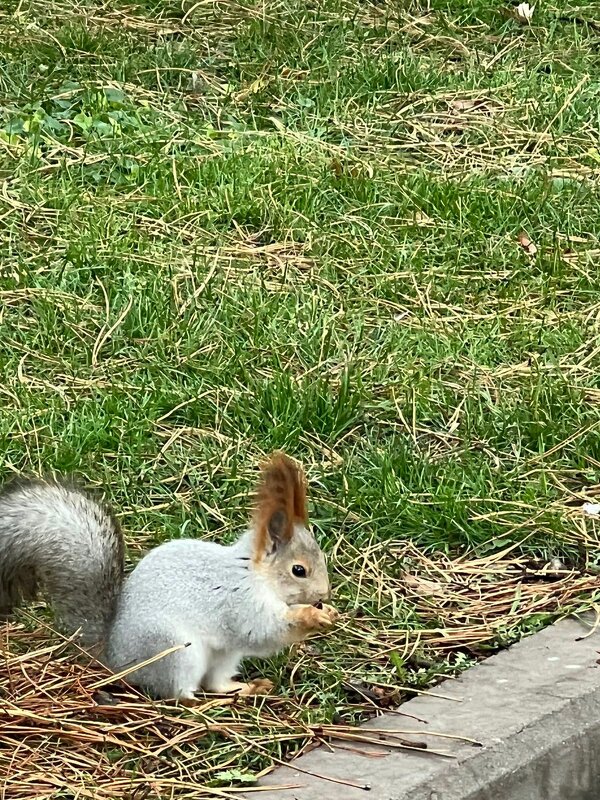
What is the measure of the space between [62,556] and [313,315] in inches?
61.1

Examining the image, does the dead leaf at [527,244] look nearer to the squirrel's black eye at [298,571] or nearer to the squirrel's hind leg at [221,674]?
the squirrel's black eye at [298,571]

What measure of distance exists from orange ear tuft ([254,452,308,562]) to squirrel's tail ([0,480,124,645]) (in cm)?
25

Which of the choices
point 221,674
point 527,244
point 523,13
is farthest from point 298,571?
point 523,13

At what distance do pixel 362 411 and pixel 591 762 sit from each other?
1216 millimetres

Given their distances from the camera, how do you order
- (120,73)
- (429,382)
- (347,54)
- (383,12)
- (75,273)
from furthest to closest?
1. (383,12)
2. (347,54)
3. (120,73)
4. (75,273)
5. (429,382)

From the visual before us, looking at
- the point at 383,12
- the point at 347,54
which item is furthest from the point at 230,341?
the point at 383,12

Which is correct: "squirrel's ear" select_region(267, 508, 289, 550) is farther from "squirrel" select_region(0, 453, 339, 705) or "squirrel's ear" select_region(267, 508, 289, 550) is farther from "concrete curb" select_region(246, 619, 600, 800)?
"concrete curb" select_region(246, 619, 600, 800)

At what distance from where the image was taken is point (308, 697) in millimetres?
2547

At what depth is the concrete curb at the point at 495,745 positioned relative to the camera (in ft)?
7.30

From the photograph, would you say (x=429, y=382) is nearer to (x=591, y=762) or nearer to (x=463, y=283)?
(x=463, y=283)

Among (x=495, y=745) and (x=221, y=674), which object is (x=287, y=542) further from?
(x=495, y=745)

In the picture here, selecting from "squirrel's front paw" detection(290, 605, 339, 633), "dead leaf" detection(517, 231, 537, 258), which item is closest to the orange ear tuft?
"squirrel's front paw" detection(290, 605, 339, 633)

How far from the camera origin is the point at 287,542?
251 centimetres

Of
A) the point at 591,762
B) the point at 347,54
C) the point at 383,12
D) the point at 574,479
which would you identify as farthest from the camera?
the point at 383,12
